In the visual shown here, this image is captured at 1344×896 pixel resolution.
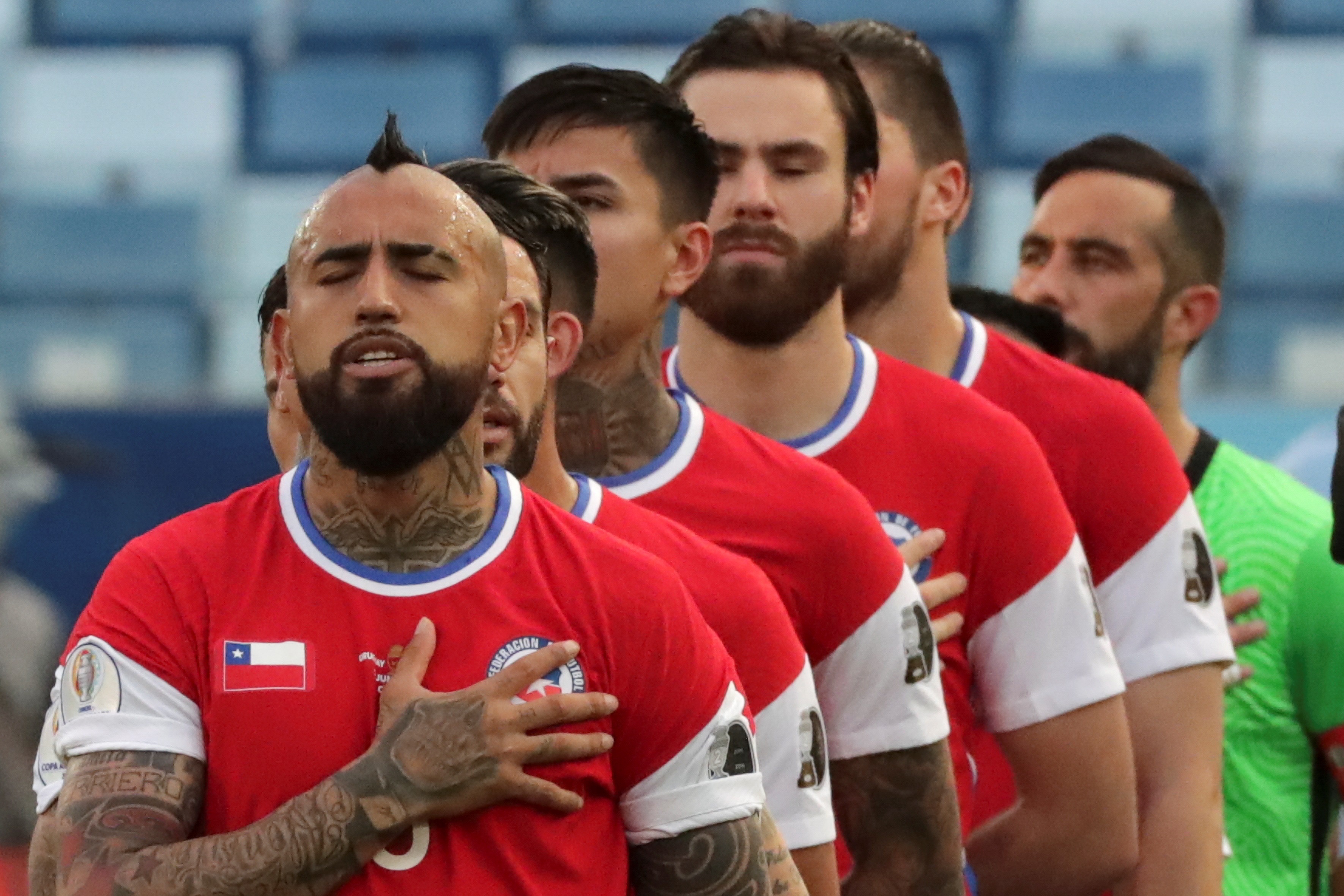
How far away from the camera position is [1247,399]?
333 inches

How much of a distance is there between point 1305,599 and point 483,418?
2.29 m

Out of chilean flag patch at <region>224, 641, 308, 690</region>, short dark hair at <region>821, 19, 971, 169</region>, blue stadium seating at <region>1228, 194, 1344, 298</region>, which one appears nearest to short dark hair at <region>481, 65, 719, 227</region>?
short dark hair at <region>821, 19, 971, 169</region>

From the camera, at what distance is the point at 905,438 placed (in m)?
3.44

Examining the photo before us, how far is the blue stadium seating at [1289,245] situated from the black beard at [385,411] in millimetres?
7788

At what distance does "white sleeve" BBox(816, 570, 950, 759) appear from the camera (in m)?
3.06

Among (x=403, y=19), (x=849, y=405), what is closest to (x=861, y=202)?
(x=849, y=405)

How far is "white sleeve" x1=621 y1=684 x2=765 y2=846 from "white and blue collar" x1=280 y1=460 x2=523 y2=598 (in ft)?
0.92

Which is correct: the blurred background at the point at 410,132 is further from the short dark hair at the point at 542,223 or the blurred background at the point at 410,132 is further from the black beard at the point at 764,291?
the short dark hair at the point at 542,223

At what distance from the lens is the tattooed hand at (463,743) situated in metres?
2.04

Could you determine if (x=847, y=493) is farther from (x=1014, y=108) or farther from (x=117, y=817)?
(x=1014, y=108)

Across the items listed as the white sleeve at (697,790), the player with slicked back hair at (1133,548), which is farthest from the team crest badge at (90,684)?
the player with slicked back hair at (1133,548)

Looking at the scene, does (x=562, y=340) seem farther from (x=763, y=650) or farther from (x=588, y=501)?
(x=763, y=650)

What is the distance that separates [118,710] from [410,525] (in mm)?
348

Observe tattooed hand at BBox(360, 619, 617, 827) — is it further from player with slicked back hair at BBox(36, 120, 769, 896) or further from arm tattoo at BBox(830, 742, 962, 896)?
arm tattoo at BBox(830, 742, 962, 896)
